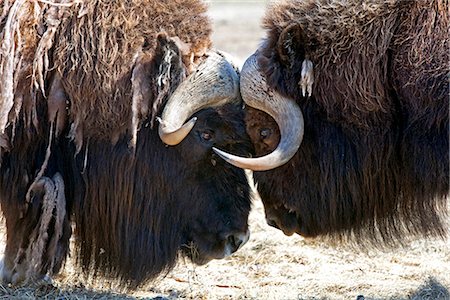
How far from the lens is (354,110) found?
161 inches

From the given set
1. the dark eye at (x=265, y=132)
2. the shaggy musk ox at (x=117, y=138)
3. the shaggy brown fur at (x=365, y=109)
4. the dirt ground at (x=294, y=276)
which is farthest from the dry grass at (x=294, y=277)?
the dark eye at (x=265, y=132)

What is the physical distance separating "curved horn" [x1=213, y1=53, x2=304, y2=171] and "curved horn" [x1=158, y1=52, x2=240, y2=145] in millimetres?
106

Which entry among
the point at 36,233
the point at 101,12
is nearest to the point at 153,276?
the point at 36,233

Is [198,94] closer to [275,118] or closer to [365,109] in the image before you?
[275,118]

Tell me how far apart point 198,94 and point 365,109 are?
2.28ft

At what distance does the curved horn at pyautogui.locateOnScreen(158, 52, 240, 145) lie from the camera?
4.11 metres

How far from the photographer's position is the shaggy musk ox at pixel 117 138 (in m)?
4.18

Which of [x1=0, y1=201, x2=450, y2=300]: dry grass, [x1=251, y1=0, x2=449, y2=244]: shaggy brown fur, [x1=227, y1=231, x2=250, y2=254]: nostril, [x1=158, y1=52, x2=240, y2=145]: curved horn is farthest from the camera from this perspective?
[x1=0, y1=201, x2=450, y2=300]: dry grass

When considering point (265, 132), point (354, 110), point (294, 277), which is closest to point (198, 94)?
point (265, 132)

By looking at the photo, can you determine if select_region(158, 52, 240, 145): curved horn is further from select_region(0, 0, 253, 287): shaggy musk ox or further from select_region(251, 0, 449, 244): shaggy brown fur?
select_region(251, 0, 449, 244): shaggy brown fur

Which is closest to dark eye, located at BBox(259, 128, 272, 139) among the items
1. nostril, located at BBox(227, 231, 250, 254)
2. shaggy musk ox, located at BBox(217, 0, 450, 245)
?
shaggy musk ox, located at BBox(217, 0, 450, 245)

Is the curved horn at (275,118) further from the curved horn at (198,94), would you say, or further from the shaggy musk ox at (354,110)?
the curved horn at (198,94)

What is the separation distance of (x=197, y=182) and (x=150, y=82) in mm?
474

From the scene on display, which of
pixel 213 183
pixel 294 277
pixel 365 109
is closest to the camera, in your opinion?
pixel 365 109
